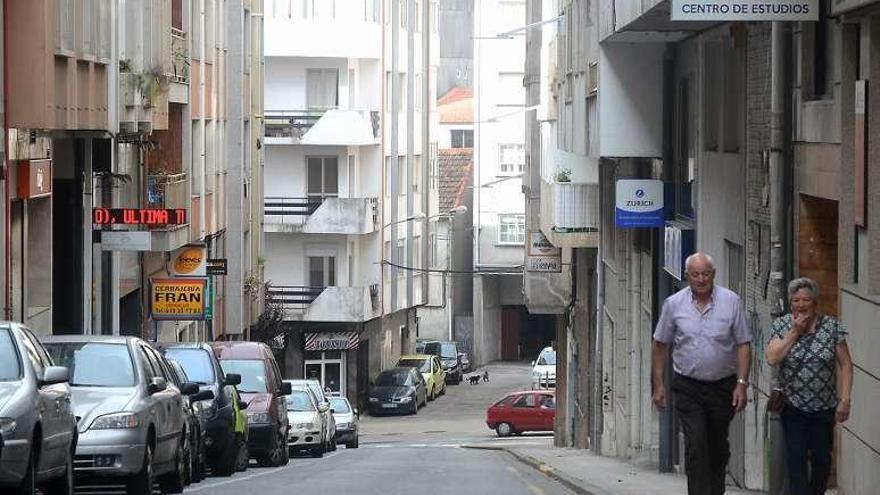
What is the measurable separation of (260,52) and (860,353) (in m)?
42.7

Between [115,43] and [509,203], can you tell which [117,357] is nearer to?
[115,43]

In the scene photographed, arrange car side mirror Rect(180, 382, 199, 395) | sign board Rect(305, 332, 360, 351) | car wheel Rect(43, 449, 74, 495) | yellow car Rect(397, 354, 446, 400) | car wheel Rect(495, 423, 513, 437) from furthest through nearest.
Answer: yellow car Rect(397, 354, 446, 400) < sign board Rect(305, 332, 360, 351) < car wheel Rect(495, 423, 513, 437) < car side mirror Rect(180, 382, 199, 395) < car wheel Rect(43, 449, 74, 495)

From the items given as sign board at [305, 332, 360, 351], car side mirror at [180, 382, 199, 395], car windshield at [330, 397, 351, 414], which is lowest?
car windshield at [330, 397, 351, 414]

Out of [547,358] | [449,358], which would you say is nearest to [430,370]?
[547,358]

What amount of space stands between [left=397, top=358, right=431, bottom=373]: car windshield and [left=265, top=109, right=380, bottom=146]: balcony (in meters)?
8.64

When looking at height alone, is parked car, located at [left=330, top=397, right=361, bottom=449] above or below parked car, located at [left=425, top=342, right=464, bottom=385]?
above

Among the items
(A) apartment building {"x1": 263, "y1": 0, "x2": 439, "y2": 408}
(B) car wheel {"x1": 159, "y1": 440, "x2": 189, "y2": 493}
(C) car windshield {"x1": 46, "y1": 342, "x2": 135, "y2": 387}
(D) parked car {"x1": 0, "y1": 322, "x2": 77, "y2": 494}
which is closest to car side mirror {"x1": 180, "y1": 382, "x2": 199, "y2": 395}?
(B) car wheel {"x1": 159, "y1": 440, "x2": 189, "y2": 493}

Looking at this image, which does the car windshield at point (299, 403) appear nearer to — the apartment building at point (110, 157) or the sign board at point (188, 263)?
the apartment building at point (110, 157)

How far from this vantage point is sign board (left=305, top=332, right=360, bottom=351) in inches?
2409

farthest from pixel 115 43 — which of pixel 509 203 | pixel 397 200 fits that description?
pixel 509 203

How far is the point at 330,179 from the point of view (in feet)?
204

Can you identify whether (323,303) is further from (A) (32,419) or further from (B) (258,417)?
(A) (32,419)

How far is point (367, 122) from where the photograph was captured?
6097cm

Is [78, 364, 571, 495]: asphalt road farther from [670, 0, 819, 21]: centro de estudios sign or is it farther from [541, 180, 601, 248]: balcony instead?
[670, 0, 819, 21]: centro de estudios sign
